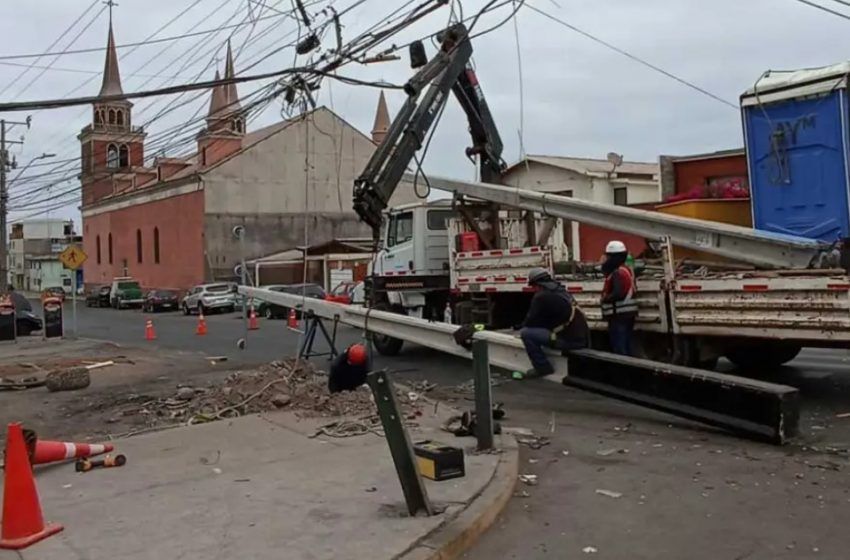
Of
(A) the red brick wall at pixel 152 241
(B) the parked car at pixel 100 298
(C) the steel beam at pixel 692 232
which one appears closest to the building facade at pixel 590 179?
(C) the steel beam at pixel 692 232

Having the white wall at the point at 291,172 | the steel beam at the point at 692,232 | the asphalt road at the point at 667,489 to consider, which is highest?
the white wall at the point at 291,172

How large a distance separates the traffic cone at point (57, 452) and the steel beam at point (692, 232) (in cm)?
720

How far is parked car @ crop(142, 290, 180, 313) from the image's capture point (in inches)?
1927

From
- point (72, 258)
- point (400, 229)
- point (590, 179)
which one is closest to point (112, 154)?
point (72, 258)

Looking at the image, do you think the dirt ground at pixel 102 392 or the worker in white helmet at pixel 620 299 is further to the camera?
the worker in white helmet at pixel 620 299

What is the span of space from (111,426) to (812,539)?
7.52 metres

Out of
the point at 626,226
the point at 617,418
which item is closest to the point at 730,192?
the point at 626,226

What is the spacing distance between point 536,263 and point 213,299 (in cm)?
3087

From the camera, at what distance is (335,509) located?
5.91 metres

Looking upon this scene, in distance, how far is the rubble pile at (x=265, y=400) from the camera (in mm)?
9680

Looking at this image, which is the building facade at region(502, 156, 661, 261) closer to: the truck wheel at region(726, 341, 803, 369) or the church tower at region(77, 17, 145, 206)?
the truck wheel at region(726, 341, 803, 369)

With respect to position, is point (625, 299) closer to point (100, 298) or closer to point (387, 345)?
point (387, 345)

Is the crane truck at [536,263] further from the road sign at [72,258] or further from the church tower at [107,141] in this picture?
the church tower at [107,141]

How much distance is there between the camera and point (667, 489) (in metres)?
6.61
